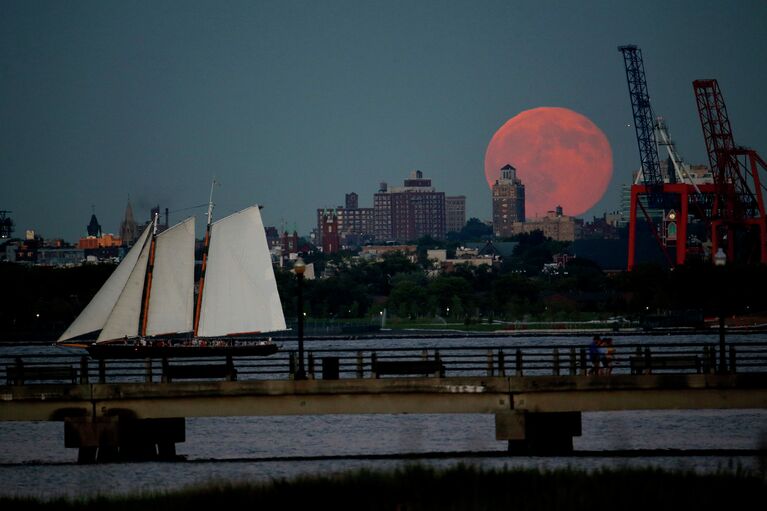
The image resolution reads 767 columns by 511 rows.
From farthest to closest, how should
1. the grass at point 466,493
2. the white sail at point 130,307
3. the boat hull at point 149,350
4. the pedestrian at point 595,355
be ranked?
the boat hull at point 149,350
the white sail at point 130,307
the pedestrian at point 595,355
the grass at point 466,493

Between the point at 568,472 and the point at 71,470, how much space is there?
19808 mm

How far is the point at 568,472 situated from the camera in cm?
3909

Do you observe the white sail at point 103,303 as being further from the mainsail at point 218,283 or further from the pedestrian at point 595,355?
the pedestrian at point 595,355

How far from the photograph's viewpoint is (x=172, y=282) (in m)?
114

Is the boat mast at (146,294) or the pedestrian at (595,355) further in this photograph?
the boat mast at (146,294)

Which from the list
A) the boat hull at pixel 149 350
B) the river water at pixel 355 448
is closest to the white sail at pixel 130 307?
the boat hull at pixel 149 350

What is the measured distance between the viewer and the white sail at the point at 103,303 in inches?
3415

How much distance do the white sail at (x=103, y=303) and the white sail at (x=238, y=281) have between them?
9.26 m

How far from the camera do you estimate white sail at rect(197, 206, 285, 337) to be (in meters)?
113

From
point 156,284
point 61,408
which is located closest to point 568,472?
point 61,408

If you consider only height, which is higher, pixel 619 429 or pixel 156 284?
pixel 156 284

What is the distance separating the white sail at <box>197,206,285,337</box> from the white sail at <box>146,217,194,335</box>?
205 centimetres

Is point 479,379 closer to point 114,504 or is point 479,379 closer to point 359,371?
point 359,371

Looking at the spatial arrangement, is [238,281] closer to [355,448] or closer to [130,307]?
[130,307]
